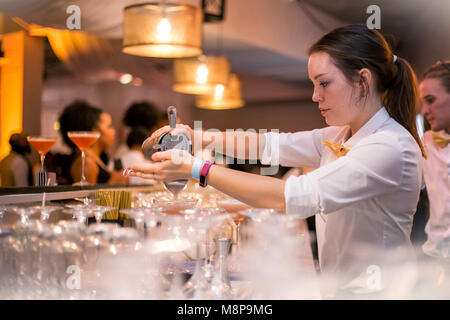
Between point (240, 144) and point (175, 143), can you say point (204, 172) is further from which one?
point (240, 144)

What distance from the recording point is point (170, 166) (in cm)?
151

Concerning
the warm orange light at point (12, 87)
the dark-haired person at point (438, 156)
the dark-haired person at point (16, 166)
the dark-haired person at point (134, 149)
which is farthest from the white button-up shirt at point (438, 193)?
the warm orange light at point (12, 87)

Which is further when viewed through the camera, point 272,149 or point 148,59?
point 148,59

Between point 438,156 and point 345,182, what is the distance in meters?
1.90

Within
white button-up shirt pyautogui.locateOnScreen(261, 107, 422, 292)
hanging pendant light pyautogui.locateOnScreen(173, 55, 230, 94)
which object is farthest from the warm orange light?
white button-up shirt pyautogui.locateOnScreen(261, 107, 422, 292)

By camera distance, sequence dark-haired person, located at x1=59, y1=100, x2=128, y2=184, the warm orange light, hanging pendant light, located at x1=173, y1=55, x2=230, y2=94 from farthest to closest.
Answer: the warm orange light
hanging pendant light, located at x1=173, y1=55, x2=230, y2=94
dark-haired person, located at x1=59, y1=100, x2=128, y2=184

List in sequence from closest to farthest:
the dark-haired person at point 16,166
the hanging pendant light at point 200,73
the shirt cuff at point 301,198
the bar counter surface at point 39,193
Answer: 1. the shirt cuff at point 301,198
2. the bar counter surface at point 39,193
3. the dark-haired person at point 16,166
4. the hanging pendant light at point 200,73

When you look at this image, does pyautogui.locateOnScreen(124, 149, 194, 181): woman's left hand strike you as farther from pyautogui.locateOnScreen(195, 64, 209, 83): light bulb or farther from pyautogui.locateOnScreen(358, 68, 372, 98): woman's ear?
pyautogui.locateOnScreen(195, 64, 209, 83): light bulb

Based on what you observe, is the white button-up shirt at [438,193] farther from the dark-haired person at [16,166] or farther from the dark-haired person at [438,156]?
the dark-haired person at [16,166]

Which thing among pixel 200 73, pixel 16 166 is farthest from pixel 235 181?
pixel 200 73

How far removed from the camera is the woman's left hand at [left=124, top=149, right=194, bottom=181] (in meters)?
1.51

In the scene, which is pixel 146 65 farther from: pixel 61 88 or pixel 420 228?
pixel 420 228

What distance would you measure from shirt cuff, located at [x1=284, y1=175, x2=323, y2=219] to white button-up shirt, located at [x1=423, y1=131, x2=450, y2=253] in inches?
73.3

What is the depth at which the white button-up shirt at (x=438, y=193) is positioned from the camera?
301cm
